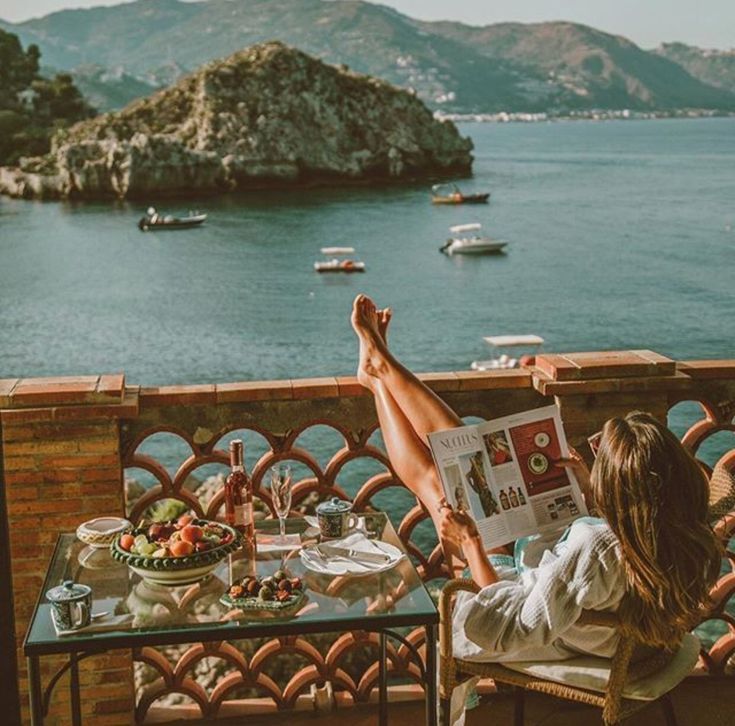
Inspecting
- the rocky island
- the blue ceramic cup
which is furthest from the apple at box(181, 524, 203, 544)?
the rocky island

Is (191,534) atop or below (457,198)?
atop

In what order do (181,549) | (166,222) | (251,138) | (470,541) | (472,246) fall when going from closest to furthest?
(181,549) < (470,541) < (472,246) < (166,222) < (251,138)

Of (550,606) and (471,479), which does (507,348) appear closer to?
(471,479)

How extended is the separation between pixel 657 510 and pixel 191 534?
1.21 meters

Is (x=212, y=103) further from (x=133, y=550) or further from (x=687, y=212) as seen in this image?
(x=133, y=550)

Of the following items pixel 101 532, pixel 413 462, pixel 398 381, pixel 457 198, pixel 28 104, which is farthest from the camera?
pixel 28 104

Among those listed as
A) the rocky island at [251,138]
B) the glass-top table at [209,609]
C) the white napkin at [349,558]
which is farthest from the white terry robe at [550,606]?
the rocky island at [251,138]

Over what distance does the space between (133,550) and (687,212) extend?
87.3m

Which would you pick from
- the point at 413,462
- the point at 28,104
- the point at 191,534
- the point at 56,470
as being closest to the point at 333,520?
the point at 413,462

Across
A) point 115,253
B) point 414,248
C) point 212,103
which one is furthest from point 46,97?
point 414,248

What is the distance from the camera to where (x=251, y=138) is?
108562mm

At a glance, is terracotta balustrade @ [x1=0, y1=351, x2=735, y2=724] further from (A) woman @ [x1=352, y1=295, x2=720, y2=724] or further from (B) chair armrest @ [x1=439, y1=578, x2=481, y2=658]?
(A) woman @ [x1=352, y1=295, x2=720, y2=724]

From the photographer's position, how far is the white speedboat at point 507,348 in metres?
45.7

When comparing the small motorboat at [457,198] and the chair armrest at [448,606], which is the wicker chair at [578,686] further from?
the small motorboat at [457,198]
